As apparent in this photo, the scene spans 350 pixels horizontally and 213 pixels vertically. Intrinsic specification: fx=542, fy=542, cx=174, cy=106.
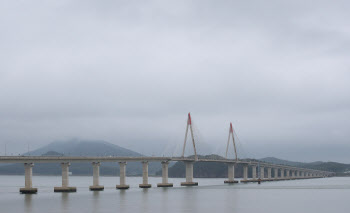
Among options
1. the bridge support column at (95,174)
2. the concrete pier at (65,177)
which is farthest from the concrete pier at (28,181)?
the bridge support column at (95,174)

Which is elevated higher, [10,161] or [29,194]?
[10,161]

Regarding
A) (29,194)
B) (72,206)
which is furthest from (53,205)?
(29,194)

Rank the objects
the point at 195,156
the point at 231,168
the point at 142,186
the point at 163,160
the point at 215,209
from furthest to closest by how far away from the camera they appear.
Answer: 1. the point at 231,168
2. the point at 195,156
3. the point at 163,160
4. the point at 142,186
5. the point at 215,209

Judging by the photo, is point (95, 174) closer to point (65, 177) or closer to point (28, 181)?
point (65, 177)

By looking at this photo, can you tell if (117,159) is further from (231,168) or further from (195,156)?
(231,168)

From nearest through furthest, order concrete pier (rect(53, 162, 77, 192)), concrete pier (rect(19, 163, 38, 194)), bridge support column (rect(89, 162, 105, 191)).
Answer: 1. concrete pier (rect(19, 163, 38, 194))
2. concrete pier (rect(53, 162, 77, 192))
3. bridge support column (rect(89, 162, 105, 191))

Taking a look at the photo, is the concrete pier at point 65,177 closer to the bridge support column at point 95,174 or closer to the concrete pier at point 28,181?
the concrete pier at point 28,181

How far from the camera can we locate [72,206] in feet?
258

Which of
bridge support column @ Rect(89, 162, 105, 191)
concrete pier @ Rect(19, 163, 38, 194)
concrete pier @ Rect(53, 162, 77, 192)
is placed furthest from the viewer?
bridge support column @ Rect(89, 162, 105, 191)

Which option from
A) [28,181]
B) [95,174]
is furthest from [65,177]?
[95,174]

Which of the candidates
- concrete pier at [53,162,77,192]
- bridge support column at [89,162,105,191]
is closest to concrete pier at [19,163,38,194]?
concrete pier at [53,162,77,192]

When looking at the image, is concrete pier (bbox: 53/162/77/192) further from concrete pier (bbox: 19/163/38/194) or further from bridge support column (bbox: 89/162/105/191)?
Answer: bridge support column (bbox: 89/162/105/191)

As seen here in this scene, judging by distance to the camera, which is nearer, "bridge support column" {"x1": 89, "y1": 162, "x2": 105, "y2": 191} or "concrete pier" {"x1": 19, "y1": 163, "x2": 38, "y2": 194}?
"concrete pier" {"x1": 19, "y1": 163, "x2": 38, "y2": 194}

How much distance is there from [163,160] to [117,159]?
76.5ft
